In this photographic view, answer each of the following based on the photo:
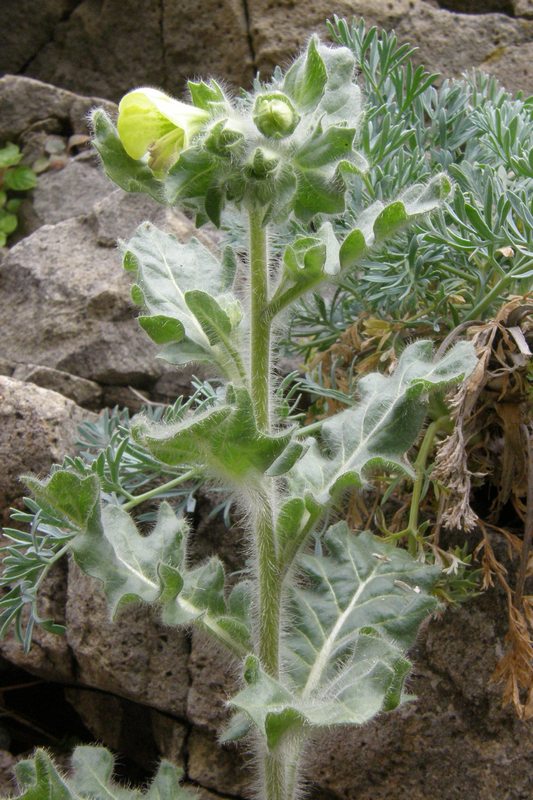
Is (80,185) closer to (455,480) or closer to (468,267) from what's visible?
(468,267)

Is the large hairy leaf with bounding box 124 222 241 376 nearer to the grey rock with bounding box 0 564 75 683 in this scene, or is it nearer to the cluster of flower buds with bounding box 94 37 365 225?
the cluster of flower buds with bounding box 94 37 365 225

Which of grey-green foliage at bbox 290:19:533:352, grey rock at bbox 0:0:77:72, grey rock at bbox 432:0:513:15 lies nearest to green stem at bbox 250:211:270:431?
grey-green foliage at bbox 290:19:533:352

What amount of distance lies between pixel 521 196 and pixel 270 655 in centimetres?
116

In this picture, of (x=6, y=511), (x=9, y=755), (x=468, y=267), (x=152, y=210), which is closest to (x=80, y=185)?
(x=152, y=210)

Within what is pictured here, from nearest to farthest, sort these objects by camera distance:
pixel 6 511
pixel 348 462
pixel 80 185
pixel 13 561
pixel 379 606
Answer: pixel 348 462 → pixel 379 606 → pixel 13 561 → pixel 6 511 → pixel 80 185

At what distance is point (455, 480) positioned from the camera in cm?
159

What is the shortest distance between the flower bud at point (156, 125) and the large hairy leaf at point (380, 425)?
578 millimetres

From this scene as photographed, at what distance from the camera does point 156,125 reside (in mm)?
1382

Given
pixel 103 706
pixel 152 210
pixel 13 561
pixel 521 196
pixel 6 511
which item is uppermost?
pixel 521 196

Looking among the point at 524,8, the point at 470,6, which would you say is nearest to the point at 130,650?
the point at 524,8

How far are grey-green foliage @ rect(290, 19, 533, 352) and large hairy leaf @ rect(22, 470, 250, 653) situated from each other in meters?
0.75

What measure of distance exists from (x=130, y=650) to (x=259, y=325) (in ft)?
3.00

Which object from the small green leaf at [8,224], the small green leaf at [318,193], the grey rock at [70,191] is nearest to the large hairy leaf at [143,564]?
the small green leaf at [318,193]

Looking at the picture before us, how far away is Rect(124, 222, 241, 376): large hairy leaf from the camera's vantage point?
1.41 m
